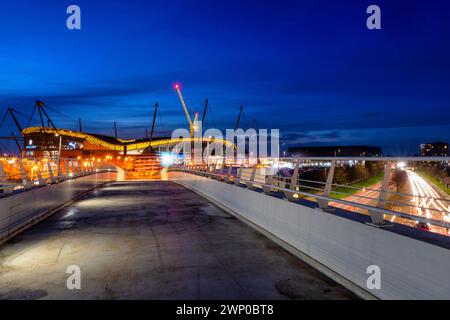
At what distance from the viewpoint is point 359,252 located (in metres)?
6.45

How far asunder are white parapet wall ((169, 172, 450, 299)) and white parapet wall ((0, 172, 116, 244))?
6.99 m

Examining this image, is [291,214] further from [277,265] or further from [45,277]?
[45,277]

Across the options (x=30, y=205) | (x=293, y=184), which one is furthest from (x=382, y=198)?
(x=30, y=205)

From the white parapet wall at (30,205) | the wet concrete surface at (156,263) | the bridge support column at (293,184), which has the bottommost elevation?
the wet concrete surface at (156,263)

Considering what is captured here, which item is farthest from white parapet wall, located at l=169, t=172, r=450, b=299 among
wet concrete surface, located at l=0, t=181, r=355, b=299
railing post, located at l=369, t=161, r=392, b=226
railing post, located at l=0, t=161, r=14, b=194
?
railing post, located at l=0, t=161, r=14, b=194

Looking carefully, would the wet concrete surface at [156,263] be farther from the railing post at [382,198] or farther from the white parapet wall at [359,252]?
the railing post at [382,198]

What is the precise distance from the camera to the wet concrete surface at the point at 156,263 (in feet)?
20.8

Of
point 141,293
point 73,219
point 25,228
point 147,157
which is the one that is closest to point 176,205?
point 73,219

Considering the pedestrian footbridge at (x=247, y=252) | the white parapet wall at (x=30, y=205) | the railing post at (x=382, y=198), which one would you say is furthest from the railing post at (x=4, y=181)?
the railing post at (x=382, y=198)

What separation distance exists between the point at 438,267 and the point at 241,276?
3.35 meters

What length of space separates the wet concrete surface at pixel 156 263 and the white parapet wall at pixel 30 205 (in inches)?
16.1

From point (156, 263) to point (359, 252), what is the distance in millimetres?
3886

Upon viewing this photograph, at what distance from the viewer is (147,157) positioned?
261ft

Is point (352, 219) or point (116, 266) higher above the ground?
point (352, 219)
